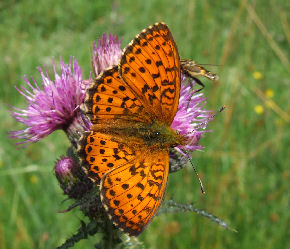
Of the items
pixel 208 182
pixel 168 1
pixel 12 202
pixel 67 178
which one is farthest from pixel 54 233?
pixel 168 1

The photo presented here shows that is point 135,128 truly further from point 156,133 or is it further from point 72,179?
point 72,179

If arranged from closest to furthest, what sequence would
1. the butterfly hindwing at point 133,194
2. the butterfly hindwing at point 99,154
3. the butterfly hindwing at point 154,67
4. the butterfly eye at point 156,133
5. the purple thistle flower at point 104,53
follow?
1. the butterfly hindwing at point 133,194
2. the butterfly hindwing at point 99,154
3. the butterfly hindwing at point 154,67
4. the butterfly eye at point 156,133
5. the purple thistle flower at point 104,53

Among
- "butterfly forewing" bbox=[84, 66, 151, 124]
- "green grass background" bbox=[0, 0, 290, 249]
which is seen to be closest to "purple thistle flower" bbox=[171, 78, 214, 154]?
"butterfly forewing" bbox=[84, 66, 151, 124]

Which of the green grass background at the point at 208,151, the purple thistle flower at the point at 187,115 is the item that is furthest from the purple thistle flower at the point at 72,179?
the purple thistle flower at the point at 187,115

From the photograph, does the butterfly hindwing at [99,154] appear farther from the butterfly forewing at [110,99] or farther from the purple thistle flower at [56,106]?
the purple thistle flower at [56,106]

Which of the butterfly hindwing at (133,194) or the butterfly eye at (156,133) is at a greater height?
the butterfly eye at (156,133)

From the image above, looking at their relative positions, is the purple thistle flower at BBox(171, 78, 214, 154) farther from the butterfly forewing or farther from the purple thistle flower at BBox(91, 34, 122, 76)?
the purple thistle flower at BBox(91, 34, 122, 76)

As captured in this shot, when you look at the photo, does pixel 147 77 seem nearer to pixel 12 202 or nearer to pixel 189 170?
pixel 189 170
